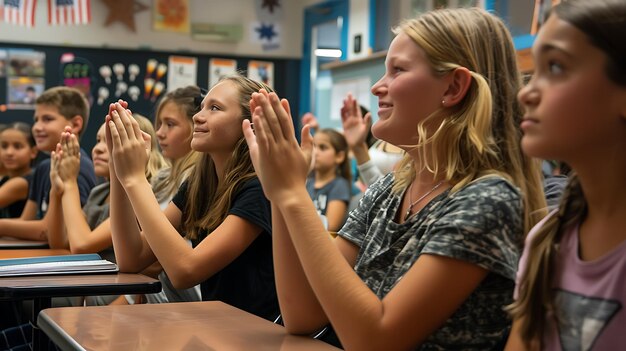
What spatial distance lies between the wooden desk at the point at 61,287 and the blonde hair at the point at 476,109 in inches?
31.2

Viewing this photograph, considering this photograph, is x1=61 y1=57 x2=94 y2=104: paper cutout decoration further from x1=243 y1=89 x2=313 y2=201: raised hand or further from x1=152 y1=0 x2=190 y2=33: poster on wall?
x1=243 y1=89 x2=313 y2=201: raised hand

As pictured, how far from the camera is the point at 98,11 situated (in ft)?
23.7

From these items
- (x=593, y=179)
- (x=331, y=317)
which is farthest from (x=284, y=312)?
(x=593, y=179)

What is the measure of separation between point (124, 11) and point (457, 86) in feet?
21.0

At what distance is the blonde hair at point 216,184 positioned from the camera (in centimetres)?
211

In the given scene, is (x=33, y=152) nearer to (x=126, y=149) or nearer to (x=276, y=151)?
(x=126, y=149)

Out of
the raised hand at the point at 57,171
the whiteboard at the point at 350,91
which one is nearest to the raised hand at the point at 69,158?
the raised hand at the point at 57,171

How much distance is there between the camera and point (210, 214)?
7.03ft

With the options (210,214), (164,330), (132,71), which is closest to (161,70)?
(132,71)

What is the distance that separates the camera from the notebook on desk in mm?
1879

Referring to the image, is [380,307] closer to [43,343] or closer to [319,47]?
[43,343]

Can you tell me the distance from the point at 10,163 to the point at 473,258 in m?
3.50

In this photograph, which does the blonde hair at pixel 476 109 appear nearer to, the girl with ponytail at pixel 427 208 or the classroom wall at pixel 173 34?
the girl with ponytail at pixel 427 208

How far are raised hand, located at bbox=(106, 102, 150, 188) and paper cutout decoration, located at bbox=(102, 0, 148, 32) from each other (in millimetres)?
5632
